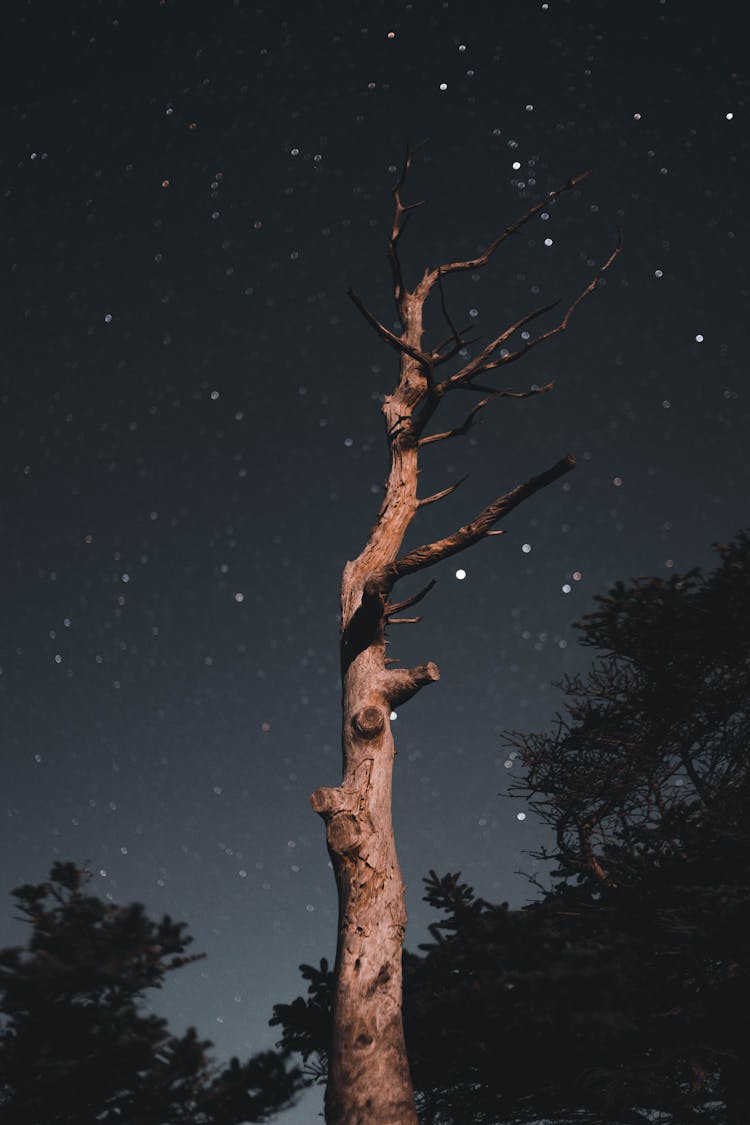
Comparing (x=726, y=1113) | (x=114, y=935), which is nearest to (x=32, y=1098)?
(x=114, y=935)

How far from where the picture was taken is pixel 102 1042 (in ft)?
14.7

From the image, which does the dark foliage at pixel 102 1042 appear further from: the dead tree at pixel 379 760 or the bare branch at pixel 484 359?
the bare branch at pixel 484 359

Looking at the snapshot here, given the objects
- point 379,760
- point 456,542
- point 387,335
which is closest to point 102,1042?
point 379,760

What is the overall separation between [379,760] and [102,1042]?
2.46 meters

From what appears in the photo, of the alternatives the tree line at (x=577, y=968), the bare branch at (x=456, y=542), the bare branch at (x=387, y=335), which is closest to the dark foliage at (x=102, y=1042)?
the tree line at (x=577, y=968)

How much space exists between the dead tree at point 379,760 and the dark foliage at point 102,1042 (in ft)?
2.36

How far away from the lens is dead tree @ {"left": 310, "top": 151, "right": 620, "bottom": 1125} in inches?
175

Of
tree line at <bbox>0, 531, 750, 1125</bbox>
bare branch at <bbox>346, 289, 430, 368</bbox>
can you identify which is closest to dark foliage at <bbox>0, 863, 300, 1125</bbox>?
tree line at <bbox>0, 531, 750, 1125</bbox>

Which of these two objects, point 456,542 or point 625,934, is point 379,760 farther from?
point 625,934

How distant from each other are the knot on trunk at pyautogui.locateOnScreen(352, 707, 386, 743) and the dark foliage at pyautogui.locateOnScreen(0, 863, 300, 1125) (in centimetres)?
179

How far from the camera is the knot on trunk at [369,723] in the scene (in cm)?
566

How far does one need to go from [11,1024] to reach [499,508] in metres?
4.64

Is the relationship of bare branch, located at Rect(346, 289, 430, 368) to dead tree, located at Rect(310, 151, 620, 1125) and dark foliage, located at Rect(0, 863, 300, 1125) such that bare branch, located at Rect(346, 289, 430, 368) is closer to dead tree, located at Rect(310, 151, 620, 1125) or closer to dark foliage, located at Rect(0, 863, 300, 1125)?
dead tree, located at Rect(310, 151, 620, 1125)

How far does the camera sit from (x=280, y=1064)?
16.6 ft
